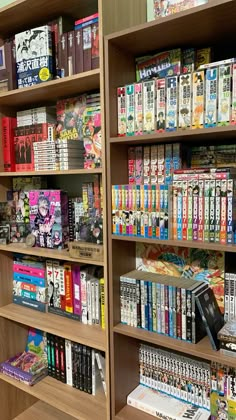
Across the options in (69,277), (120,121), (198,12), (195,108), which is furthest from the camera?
(69,277)

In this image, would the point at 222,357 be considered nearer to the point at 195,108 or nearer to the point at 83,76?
the point at 195,108

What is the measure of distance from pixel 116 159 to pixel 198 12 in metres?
0.54

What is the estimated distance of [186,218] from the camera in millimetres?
1130

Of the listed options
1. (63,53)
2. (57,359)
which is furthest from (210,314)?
(63,53)

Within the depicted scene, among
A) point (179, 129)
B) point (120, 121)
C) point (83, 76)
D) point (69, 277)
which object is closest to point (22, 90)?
point (83, 76)

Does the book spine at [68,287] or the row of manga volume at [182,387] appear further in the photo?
the book spine at [68,287]

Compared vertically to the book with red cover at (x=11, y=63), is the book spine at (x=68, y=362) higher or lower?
lower

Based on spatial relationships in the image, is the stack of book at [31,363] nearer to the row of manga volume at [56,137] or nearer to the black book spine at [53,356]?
the black book spine at [53,356]

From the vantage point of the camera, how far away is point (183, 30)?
1125mm

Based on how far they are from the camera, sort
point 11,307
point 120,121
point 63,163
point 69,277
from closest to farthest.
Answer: point 120,121 < point 63,163 < point 69,277 < point 11,307

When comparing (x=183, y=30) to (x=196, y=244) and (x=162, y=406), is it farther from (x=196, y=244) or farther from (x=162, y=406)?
(x=162, y=406)

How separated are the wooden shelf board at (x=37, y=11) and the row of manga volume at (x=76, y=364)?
1483 mm

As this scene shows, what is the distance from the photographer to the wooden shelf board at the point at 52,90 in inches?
52.2

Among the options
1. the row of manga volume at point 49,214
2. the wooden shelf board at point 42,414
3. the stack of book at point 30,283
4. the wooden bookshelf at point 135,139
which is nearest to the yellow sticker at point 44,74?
the wooden bookshelf at point 135,139
